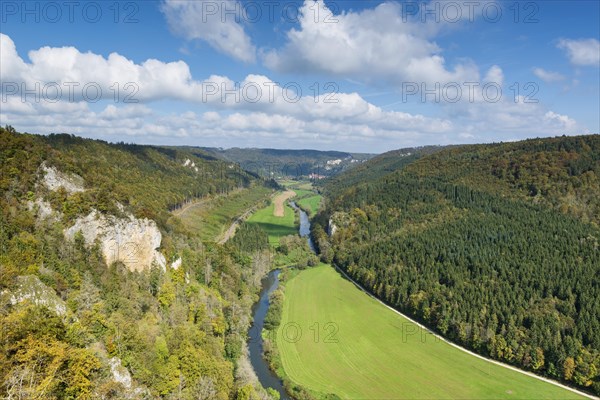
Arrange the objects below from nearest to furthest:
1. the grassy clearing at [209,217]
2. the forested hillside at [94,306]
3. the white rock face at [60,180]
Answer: the forested hillside at [94,306] < the white rock face at [60,180] < the grassy clearing at [209,217]

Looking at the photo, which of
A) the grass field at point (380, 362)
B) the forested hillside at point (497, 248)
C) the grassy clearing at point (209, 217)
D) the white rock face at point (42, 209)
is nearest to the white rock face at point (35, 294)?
the white rock face at point (42, 209)

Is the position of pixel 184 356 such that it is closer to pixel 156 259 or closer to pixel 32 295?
pixel 32 295

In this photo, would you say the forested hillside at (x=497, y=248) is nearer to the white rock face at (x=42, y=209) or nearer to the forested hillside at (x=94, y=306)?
the forested hillside at (x=94, y=306)

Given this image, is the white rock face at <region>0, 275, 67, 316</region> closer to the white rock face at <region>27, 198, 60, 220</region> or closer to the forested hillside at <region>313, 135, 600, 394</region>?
the white rock face at <region>27, 198, 60, 220</region>

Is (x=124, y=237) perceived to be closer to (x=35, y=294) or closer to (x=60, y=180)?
(x=60, y=180)

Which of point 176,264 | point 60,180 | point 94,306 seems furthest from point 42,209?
point 176,264

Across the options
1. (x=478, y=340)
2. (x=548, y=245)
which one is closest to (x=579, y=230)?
(x=548, y=245)
